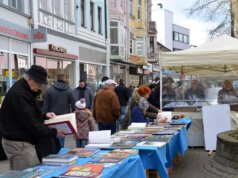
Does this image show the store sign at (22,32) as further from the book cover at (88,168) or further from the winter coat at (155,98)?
the book cover at (88,168)

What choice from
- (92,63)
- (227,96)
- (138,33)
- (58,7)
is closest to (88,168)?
(227,96)

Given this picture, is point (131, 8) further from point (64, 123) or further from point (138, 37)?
point (64, 123)

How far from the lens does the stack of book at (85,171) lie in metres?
3.18

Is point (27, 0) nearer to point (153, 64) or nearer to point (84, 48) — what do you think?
point (84, 48)

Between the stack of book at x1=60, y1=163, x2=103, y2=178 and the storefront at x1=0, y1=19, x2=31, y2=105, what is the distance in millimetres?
7965

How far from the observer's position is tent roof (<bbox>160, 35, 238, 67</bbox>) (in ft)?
Answer: 27.5

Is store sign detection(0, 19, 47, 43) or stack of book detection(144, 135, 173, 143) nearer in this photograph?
stack of book detection(144, 135, 173, 143)

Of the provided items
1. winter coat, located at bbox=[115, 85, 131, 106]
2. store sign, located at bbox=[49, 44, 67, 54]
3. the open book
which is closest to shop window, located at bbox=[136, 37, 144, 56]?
store sign, located at bbox=[49, 44, 67, 54]

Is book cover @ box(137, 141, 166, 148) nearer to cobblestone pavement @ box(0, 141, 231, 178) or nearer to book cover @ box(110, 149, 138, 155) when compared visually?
book cover @ box(110, 149, 138, 155)

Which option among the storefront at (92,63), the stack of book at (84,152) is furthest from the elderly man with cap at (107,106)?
the storefront at (92,63)

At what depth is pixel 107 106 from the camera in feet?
24.1

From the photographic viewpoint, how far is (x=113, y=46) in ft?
90.4

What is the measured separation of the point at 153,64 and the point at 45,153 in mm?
39922

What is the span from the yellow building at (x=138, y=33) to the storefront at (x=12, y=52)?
20635mm
